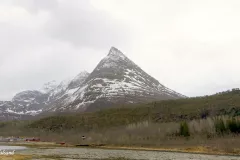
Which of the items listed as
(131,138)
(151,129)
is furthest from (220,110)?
(131,138)

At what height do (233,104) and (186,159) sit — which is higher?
(233,104)

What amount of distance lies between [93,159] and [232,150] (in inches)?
2125

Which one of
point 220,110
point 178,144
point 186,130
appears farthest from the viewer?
point 220,110

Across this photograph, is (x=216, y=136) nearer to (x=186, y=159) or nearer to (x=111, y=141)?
(x=111, y=141)

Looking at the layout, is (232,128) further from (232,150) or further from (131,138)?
(131,138)

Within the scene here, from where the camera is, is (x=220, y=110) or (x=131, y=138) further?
(x=220, y=110)

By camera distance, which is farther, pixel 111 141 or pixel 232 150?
pixel 111 141

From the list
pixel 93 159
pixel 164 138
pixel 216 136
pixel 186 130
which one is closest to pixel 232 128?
pixel 216 136

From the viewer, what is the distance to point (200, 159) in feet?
265

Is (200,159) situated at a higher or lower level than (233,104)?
lower

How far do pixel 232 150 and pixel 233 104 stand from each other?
9456 centimetres

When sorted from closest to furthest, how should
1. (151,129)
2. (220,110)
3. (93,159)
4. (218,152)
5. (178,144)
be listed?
1. (93,159)
2. (218,152)
3. (178,144)
4. (151,129)
5. (220,110)

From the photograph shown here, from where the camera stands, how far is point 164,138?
498ft

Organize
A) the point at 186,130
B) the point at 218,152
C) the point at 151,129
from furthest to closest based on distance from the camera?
the point at 151,129 → the point at 186,130 → the point at 218,152
